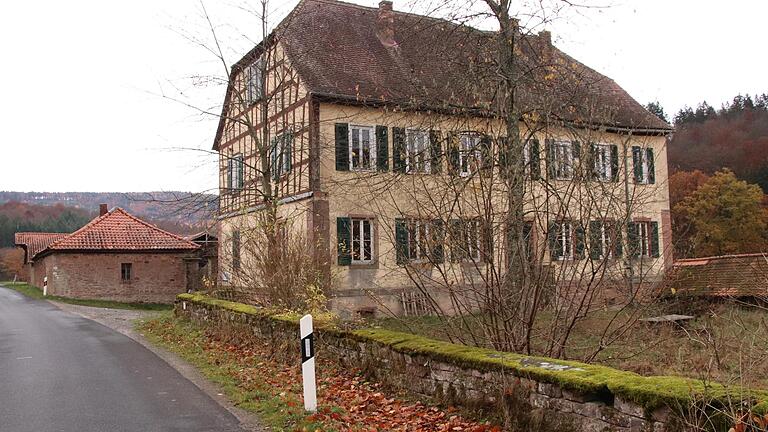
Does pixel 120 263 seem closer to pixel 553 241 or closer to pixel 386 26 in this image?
pixel 386 26

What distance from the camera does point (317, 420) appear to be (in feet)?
22.7

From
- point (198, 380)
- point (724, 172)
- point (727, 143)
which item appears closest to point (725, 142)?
point (727, 143)

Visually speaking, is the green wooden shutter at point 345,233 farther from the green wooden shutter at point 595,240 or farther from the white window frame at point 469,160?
the green wooden shutter at point 595,240

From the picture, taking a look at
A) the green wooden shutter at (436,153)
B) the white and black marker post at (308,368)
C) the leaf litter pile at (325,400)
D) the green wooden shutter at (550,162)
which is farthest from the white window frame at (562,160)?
the white and black marker post at (308,368)

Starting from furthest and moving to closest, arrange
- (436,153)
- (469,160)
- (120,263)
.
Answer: (120,263) → (436,153) → (469,160)

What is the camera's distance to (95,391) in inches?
356

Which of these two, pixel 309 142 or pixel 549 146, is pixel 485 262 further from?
pixel 309 142

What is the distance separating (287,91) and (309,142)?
2.50 meters

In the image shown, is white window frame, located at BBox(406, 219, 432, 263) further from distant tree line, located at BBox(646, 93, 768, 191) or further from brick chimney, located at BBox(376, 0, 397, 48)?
distant tree line, located at BBox(646, 93, 768, 191)

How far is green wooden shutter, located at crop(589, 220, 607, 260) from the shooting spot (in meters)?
7.48

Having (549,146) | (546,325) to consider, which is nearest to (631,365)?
(546,325)

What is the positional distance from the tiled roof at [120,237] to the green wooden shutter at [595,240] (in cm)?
2791

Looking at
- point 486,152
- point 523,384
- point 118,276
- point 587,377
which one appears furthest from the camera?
point 118,276

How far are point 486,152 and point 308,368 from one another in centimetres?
310
